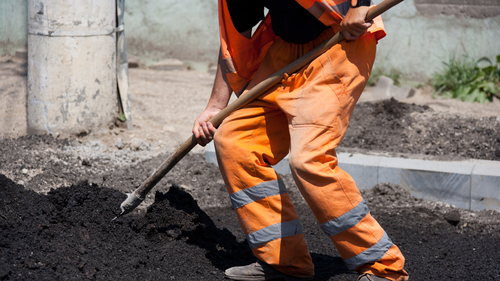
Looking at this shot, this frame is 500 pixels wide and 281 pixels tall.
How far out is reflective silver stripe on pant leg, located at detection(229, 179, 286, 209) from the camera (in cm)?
238

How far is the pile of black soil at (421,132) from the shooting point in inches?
176

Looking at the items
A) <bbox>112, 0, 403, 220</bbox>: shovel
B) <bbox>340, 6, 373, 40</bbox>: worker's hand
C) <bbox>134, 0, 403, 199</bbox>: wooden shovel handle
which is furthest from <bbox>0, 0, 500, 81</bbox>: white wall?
<bbox>340, 6, 373, 40</bbox>: worker's hand

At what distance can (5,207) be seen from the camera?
2.74 meters

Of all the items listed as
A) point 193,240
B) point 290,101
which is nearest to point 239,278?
point 193,240

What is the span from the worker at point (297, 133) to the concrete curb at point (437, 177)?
1541mm

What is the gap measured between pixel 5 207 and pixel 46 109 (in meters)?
1.81

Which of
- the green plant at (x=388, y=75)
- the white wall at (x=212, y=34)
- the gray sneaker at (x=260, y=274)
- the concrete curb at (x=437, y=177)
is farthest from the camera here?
the green plant at (x=388, y=75)

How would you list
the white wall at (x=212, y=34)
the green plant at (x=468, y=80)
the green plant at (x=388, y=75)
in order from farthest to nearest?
the green plant at (x=388, y=75) < the white wall at (x=212, y=34) < the green plant at (x=468, y=80)

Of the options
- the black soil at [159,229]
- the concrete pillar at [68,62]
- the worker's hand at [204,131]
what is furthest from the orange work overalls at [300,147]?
the concrete pillar at [68,62]

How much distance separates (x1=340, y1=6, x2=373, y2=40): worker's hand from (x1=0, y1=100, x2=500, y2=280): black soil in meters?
1.32

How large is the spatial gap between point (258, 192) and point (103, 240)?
0.98 m

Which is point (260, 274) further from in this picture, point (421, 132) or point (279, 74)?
point (421, 132)

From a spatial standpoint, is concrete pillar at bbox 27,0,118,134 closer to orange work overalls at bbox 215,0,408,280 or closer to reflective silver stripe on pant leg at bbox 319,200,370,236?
orange work overalls at bbox 215,0,408,280

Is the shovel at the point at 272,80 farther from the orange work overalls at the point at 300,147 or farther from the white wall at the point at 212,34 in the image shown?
the white wall at the point at 212,34
